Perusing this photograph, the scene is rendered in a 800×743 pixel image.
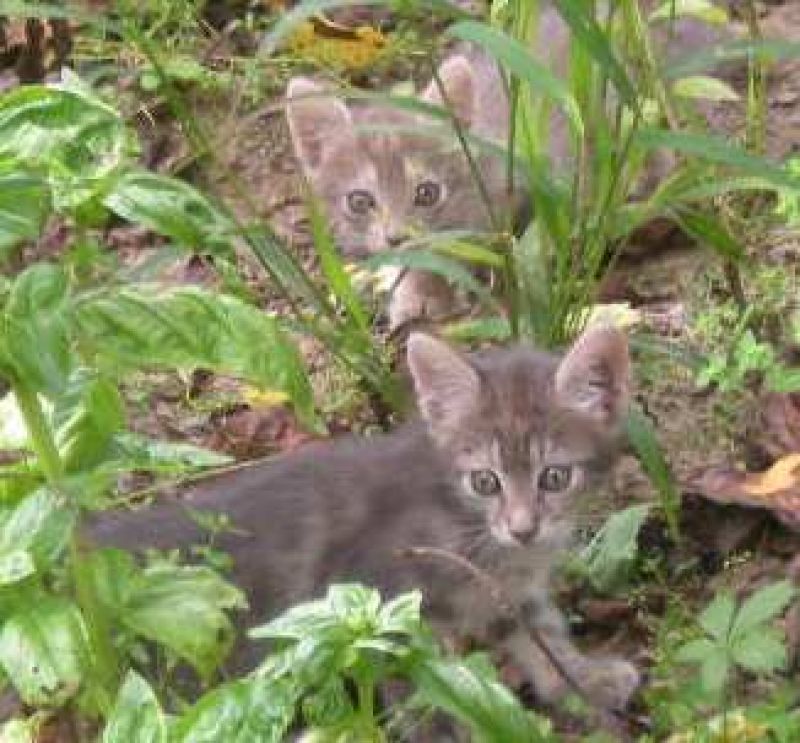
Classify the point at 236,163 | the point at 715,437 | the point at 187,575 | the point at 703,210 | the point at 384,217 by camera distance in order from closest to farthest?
the point at 187,575
the point at 715,437
the point at 703,210
the point at 384,217
the point at 236,163

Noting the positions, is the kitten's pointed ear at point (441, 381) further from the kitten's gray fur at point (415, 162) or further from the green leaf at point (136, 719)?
the green leaf at point (136, 719)

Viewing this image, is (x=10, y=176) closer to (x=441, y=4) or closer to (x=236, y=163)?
(x=441, y=4)

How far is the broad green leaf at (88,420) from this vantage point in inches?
104

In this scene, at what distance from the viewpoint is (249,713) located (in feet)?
7.66

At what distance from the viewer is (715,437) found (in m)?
4.65

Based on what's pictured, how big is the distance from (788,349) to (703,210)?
490 mm

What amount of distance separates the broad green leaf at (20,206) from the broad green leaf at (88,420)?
0.22m

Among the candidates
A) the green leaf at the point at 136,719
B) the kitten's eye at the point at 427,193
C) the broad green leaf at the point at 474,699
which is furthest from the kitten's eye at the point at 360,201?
the green leaf at the point at 136,719

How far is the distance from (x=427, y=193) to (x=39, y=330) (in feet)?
11.1

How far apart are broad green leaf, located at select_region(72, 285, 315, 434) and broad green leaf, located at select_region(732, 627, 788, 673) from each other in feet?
3.69

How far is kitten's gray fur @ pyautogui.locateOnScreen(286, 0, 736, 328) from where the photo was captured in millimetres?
5598

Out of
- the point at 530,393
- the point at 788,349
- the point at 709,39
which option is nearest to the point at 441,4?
the point at 530,393

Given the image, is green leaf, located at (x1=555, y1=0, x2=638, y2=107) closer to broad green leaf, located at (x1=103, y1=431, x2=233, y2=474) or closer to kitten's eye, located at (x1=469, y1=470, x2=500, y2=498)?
kitten's eye, located at (x1=469, y1=470, x2=500, y2=498)

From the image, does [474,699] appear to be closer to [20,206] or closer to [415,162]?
[20,206]
